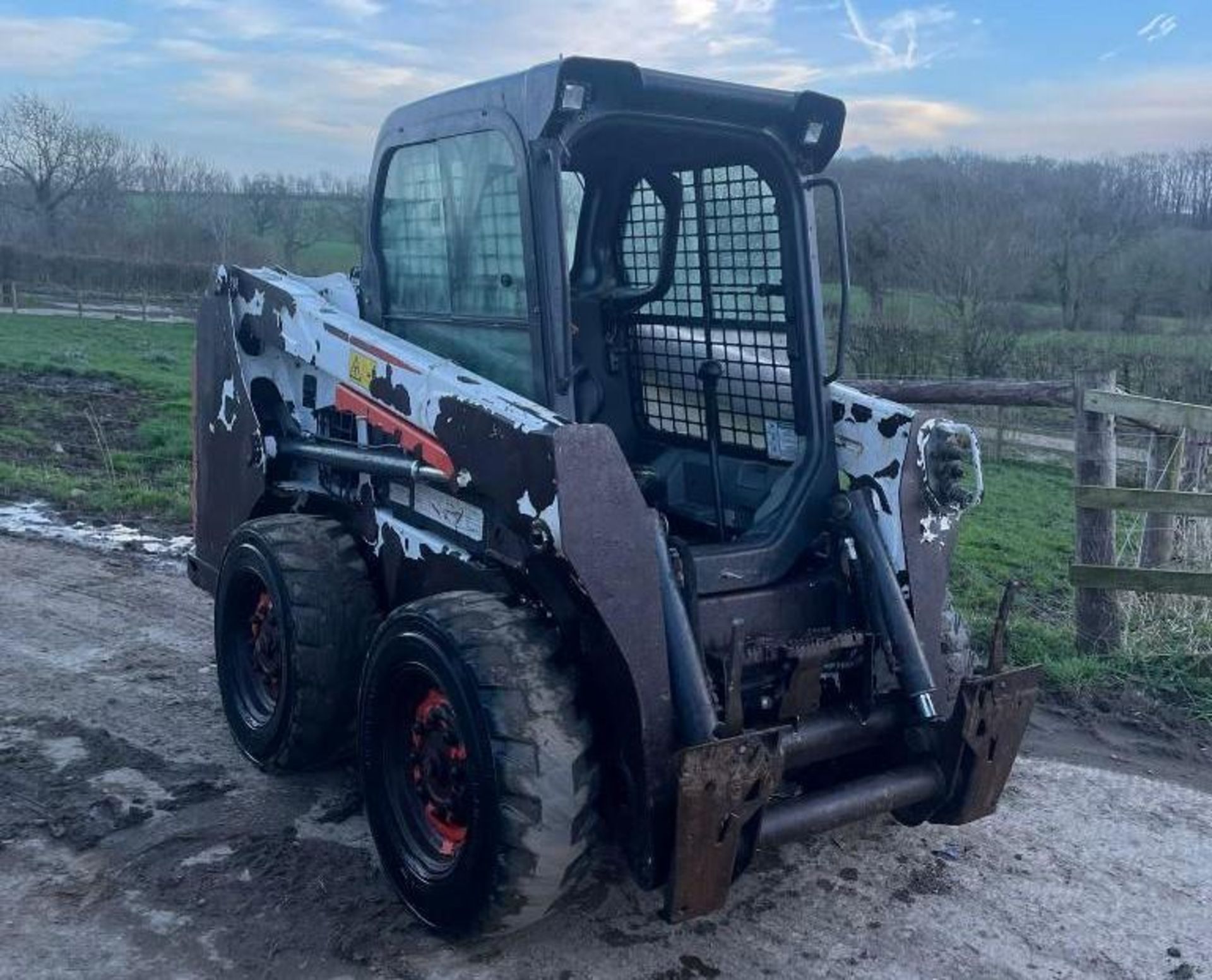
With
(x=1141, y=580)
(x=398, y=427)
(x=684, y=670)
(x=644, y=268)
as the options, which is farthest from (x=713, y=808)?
(x=1141, y=580)

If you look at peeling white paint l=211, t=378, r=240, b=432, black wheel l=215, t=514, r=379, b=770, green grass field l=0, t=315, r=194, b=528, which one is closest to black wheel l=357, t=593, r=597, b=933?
black wheel l=215, t=514, r=379, b=770

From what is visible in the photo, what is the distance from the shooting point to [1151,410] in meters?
6.64

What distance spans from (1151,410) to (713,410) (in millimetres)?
3023

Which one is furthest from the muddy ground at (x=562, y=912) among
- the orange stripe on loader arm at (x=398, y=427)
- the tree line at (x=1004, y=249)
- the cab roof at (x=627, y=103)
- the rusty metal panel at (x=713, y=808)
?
the tree line at (x=1004, y=249)

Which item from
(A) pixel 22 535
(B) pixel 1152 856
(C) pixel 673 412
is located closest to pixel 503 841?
(C) pixel 673 412

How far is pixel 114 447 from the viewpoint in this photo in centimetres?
1264

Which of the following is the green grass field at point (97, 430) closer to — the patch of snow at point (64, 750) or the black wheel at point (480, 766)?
the patch of snow at point (64, 750)

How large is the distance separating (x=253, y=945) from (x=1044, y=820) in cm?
294

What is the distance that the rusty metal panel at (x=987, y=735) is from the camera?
12.6ft

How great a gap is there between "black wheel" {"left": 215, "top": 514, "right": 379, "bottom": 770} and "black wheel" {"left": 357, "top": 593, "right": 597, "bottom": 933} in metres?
0.60

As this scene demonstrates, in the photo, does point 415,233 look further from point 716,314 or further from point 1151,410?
point 1151,410

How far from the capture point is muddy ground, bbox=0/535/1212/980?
3746 mm

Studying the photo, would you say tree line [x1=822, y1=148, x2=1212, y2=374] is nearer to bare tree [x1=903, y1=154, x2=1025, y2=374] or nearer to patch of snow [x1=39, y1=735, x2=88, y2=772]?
bare tree [x1=903, y1=154, x2=1025, y2=374]

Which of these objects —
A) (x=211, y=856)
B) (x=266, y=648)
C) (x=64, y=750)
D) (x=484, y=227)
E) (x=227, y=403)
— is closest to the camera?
(x=211, y=856)
